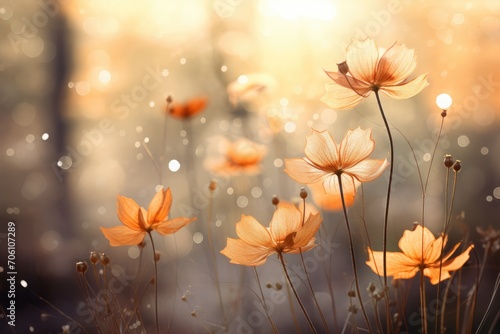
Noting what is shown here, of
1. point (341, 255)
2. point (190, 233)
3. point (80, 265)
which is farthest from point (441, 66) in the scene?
point (80, 265)

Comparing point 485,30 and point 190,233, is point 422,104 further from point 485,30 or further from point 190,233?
point 190,233

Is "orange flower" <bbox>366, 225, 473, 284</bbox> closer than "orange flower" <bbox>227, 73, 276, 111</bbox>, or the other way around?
"orange flower" <bbox>366, 225, 473, 284</bbox>

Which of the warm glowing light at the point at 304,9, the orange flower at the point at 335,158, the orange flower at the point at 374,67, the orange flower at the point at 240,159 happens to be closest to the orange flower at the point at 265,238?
the orange flower at the point at 335,158

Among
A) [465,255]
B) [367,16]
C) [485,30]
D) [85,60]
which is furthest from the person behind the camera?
[85,60]

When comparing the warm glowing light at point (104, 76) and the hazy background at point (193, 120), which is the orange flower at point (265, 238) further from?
the warm glowing light at point (104, 76)

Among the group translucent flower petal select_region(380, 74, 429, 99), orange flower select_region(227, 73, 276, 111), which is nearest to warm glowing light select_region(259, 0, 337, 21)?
orange flower select_region(227, 73, 276, 111)

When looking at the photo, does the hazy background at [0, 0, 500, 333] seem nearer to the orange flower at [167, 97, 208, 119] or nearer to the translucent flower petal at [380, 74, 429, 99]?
the orange flower at [167, 97, 208, 119]
